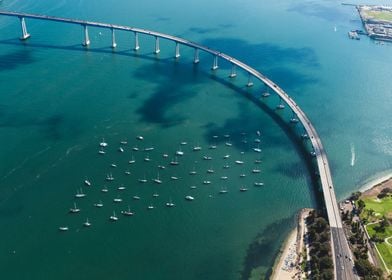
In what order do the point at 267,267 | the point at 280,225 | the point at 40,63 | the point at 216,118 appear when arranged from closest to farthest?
the point at 267,267
the point at 280,225
the point at 216,118
the point at 40,63

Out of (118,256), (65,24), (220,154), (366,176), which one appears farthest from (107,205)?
(65,24)

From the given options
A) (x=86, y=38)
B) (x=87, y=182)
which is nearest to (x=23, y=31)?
(x=86, y=38)

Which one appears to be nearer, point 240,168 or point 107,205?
point 107,205

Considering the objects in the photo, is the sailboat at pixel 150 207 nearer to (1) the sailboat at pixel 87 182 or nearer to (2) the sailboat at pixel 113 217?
(2) the sailboat at pixel 113 217

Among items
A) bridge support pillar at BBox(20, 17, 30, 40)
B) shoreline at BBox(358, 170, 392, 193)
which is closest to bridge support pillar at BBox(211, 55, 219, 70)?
shoreline at BBox(358, 170, 392, 193)

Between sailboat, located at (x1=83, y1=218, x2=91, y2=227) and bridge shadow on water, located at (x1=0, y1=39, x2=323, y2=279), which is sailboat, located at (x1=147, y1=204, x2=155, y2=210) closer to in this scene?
sailboat, located at (x1=83, y1=218, x2=91, y2=227)

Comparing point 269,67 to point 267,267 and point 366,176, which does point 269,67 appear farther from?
point 267,267
